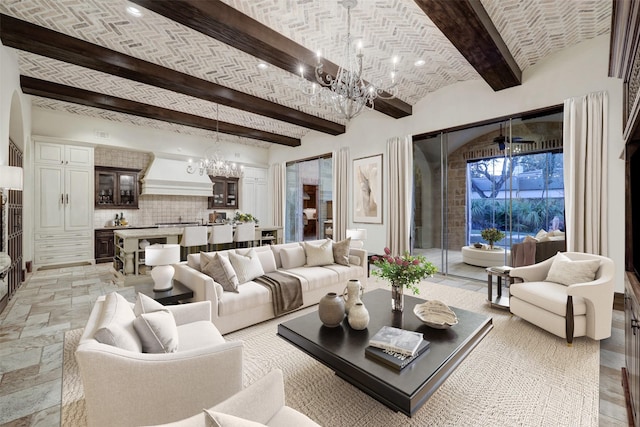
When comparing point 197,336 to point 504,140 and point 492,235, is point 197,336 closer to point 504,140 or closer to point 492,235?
point 492,235

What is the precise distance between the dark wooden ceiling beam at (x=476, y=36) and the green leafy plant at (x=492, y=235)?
237 cm

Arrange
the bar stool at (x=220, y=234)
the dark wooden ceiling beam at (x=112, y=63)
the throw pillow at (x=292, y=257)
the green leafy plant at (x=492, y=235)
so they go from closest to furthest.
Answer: the dark wooden ceiling beam at (x=112, y=63) < the throw pillow at (x=292, y=257) < the green leafy plant at (x=492, y=235) < the bar stool at (x=220, y=234)

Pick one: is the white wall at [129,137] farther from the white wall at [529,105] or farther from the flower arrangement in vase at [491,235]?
the flower arrangement in vase at [491,235]

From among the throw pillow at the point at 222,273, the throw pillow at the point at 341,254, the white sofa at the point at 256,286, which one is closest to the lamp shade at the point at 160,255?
the white sofa at the point at 256,286

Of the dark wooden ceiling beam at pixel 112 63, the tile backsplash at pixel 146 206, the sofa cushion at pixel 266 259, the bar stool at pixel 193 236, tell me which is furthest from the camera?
the tile backsplash at pixel 146 206

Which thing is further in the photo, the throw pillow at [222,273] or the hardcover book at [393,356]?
the throw pillow at [222,273]

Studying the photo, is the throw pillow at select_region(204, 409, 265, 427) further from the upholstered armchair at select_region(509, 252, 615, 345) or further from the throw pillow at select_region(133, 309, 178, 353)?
the upholstered armchair at select_region(509, 252, 615, 345)

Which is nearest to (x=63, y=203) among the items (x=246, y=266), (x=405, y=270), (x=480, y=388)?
(x=246, y=266)

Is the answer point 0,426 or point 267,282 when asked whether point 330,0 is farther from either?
point 0,426

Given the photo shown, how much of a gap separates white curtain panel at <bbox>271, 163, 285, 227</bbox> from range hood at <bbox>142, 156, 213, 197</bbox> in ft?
6.53

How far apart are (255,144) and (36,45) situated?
19.4ft

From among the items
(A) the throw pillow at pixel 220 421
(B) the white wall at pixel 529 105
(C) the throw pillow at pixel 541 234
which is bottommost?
(A) the throw pillow at pixel 220 421

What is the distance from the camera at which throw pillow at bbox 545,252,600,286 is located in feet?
9.38

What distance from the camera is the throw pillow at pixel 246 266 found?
331cm
